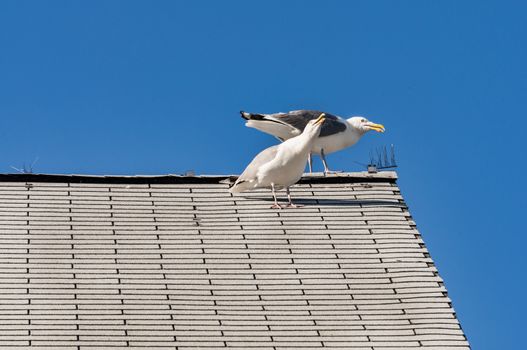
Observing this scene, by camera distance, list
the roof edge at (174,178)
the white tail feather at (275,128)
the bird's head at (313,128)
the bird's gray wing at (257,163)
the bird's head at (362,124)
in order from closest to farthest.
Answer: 1. the roof edge at (174,178)
2. the bird's gray wing at (257,163)
3. the bird's head at (313,128)
4. the white tail feather at (275,128)
5. the bird's head at (362,124)

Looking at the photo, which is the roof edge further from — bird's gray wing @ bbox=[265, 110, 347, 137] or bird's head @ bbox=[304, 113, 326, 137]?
bird's gray wing @ bbox=[265, 110, 347, 137]

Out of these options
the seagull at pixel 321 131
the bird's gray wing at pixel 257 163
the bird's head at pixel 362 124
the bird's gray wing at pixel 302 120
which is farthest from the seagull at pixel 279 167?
the bird's head at pixel 362 124

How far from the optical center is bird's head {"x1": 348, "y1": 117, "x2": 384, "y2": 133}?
29.2 metres

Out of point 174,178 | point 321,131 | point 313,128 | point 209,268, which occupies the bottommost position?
point 209,268

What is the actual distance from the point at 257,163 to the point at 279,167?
407mm

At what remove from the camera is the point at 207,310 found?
67.9 ft

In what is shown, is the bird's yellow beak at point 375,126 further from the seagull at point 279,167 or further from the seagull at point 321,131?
the seagull at point 279,167

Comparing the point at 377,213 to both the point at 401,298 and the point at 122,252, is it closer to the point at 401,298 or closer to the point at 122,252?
the point at 401,298

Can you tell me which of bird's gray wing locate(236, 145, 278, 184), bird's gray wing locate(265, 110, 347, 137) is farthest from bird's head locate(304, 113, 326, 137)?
bird's gray wing locate(265, 110, 347, 137)

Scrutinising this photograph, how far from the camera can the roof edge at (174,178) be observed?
23.7 meters

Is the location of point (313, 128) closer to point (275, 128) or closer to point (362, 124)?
point (275, 128)

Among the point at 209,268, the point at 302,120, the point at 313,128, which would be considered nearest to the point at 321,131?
the point at 302,120

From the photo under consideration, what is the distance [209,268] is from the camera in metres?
21.8

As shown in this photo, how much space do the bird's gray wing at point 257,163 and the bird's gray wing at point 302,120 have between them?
2636 mm
